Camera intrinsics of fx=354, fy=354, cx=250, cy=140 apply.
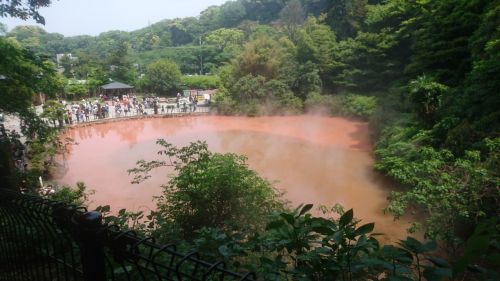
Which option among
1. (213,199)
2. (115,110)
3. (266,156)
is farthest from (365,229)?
(115,110)

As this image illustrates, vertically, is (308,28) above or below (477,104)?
above

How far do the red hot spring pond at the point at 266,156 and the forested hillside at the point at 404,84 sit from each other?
1004mm

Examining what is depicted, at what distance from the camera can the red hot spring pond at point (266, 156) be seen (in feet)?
36.8

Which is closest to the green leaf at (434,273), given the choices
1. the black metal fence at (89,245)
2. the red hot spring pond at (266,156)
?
the black metal fence at (89,245)

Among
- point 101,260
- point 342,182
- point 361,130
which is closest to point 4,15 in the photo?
point 101,260

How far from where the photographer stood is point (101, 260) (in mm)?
1586

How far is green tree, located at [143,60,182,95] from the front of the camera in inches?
1505

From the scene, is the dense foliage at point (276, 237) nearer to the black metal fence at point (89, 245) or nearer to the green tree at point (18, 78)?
the black metal fence at point (89, 245)

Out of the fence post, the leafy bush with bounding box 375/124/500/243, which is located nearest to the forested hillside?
the leafy bush with bounding box 375/124/500/243

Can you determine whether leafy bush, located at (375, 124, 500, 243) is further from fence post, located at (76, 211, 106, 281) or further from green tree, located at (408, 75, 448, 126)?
fence post, located at (76, 211, 106, 281)

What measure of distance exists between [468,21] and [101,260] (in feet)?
45.9

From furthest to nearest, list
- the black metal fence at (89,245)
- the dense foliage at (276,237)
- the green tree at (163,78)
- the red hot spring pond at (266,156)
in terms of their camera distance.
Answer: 1. the green tree at (163,78)
2. the red hot spring pond at (266,156)
3. the black metal fence at (89,245)
4. the dense foliage at (276,237)

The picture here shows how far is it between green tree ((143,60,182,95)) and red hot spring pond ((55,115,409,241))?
12924 millimetres

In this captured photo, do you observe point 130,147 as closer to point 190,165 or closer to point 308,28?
point 190,165
